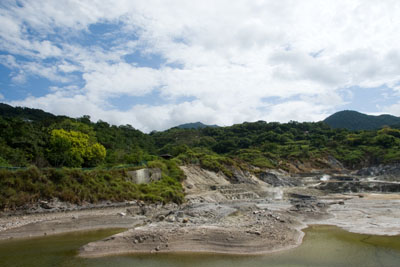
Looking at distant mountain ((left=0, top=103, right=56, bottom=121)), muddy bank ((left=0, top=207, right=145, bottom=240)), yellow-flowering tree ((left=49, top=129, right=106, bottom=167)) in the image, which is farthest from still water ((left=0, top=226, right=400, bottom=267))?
distant mountain ((left=0, top=103, right=56, bottom=121))

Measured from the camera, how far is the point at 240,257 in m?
14.9

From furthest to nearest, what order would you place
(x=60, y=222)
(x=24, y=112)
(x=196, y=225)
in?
(x=24, y=112), (x=60, y=222), (x=196, y=225)

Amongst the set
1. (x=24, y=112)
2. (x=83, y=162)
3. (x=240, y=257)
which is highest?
(x=24, y=112)

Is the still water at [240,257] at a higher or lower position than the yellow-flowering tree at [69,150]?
lower

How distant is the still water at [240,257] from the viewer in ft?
45.6

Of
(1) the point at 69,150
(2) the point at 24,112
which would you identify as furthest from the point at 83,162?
(2) the point at 24,112

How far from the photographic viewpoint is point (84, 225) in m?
22.6

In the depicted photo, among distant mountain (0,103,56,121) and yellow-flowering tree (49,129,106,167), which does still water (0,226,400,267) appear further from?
distant mountain (0,103,56,121)

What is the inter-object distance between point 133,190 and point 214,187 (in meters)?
18.8

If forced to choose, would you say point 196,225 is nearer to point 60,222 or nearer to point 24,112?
point 60,222

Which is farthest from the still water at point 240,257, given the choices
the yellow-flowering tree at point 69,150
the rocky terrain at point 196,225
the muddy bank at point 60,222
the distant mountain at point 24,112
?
the distant mountain at point 24,112

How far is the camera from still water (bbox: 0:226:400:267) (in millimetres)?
13898

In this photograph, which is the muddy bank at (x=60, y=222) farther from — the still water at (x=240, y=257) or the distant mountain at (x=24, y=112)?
the distant mountain at (x=24, y=112)

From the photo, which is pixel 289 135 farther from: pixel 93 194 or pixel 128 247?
pixel 128 247
